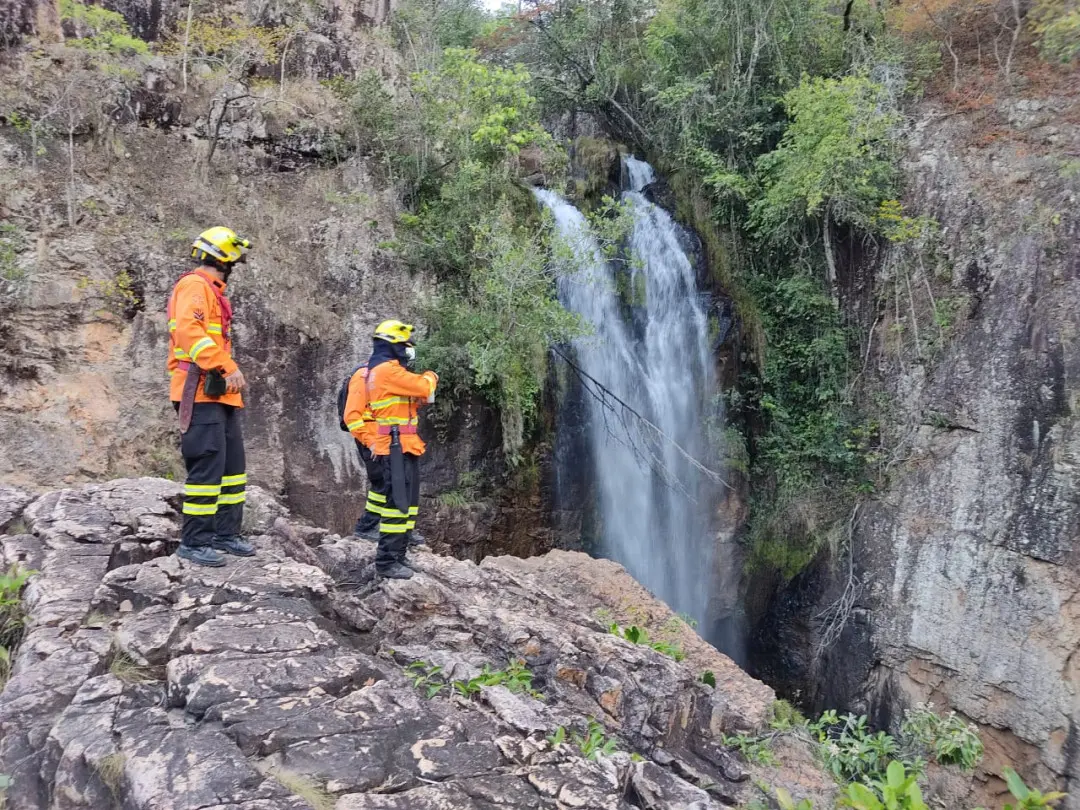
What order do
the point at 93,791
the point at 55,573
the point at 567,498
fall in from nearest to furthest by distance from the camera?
the point at 93,791, the point at 55,573, the point at 567,498

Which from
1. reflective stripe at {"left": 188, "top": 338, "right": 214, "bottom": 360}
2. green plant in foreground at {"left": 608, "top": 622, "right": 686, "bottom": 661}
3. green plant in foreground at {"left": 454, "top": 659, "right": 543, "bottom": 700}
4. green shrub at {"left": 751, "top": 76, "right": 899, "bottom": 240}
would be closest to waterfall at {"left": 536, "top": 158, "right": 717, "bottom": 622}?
green shrub at {"left": 751, "top": 76, "right": 899, "bottom": 240}

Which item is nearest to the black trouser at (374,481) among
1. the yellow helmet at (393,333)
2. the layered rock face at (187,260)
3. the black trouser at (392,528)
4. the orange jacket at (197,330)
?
the black trouser at (392,528)

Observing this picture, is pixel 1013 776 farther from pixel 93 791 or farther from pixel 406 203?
pixel 406 203

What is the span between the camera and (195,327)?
400 cm

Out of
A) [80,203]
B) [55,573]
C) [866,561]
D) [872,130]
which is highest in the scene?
[872,130]

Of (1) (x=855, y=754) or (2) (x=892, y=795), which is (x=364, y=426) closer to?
(2) (x=892, y=795)

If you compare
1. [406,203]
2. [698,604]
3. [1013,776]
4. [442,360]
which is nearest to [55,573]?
[1013,776]

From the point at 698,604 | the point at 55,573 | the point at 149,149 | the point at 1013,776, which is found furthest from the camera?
the point at 698,604

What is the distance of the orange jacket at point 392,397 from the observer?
189 inches

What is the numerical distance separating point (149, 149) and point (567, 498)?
6871 mm

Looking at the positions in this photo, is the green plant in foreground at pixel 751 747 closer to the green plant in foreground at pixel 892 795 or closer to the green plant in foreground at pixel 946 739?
the green plant in foreground at pixel 946 739

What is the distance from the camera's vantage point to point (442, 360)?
869 cm

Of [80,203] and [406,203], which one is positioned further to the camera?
[406,203]

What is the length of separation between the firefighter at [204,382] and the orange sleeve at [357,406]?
3.42 feet
